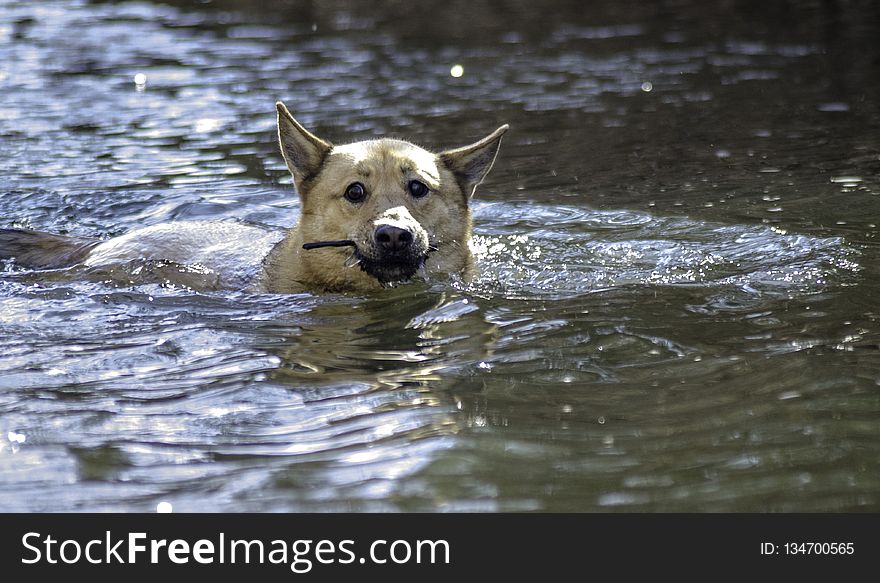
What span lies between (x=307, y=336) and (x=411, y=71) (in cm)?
936

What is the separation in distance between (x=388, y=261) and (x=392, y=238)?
221 millimetres

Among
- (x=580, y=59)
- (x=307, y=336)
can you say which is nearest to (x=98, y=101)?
(x=580, y=59)

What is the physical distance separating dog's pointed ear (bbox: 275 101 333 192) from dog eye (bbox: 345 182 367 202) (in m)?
0.38

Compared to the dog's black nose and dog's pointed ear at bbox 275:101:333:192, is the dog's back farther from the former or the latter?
the dog's black nose

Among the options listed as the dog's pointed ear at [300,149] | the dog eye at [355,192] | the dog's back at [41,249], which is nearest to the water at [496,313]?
the dog's back at [41,249]

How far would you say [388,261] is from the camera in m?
6.43

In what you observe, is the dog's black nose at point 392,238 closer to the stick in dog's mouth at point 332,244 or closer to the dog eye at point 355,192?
the stick in dog's mouth at point 332,244

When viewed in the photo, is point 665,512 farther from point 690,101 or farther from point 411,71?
point 411,71

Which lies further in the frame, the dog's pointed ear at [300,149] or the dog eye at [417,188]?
the dog's pointed ear at [300,149]

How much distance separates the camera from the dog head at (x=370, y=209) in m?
6.54

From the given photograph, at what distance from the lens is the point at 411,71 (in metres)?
14.9

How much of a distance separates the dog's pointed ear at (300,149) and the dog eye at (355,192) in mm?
384

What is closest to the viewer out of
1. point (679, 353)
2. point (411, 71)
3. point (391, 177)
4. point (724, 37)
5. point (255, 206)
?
point (679, 353)

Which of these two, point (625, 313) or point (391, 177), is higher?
point (391, 177)
